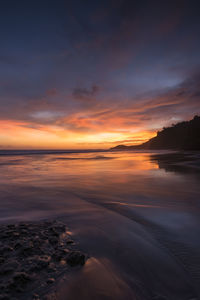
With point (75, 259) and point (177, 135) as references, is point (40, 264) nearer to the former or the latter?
point (75, 259)

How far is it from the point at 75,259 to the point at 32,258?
44 cm

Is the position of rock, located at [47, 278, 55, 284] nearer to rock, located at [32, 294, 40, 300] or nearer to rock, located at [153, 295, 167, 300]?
rock, located at [32, 294, 40, 300]

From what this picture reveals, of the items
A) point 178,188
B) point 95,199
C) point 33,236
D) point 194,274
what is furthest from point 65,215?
point 178,188

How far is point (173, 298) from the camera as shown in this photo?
1180mm

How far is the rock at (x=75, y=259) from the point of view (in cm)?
149

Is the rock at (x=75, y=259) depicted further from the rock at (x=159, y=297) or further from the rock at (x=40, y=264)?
the rock at (x=159, y=297)

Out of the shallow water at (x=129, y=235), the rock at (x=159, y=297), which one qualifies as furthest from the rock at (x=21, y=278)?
the rock at (x=159, y=297)

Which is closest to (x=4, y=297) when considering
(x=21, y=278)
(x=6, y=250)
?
(x=21, y=278)

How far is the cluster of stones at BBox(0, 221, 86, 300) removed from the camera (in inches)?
47.5

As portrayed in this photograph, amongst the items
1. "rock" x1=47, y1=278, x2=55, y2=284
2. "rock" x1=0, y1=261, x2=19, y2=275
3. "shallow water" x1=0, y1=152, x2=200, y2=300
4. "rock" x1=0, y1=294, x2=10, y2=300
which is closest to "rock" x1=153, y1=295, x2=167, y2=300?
A: "shallow water" x1=0, y1=152, x2=200, y2=300

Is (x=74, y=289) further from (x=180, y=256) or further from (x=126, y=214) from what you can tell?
(x=126, y=214)

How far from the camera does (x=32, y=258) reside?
1.53 m

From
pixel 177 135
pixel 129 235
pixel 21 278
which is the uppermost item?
pixel 177 135

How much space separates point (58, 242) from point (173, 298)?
4.19 ft
